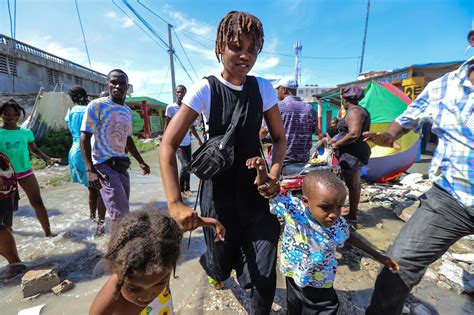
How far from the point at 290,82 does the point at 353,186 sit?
1.66 metres

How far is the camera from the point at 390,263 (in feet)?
5.38

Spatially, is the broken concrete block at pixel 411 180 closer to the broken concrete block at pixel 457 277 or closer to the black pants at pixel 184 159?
the broken concrete block at pixel 457 277

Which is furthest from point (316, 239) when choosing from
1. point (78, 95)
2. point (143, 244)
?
point (78, 95)

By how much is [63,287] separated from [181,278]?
1071 mm

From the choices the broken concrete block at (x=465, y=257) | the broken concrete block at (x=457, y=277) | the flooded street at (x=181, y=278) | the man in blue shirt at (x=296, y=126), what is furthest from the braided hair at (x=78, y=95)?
the broken concrete block at (x=465, y=257)

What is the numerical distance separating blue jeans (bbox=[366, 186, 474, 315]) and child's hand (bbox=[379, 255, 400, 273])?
0.10 feet

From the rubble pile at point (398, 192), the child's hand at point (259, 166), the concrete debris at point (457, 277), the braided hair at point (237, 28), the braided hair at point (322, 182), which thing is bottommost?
the concrete debris at point (457, 277)

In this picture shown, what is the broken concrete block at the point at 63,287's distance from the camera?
2.34m

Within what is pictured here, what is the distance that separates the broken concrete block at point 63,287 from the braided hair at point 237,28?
2523mm

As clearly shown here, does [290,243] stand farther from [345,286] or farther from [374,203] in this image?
[374,203]

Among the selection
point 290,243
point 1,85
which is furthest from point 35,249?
point 1,85

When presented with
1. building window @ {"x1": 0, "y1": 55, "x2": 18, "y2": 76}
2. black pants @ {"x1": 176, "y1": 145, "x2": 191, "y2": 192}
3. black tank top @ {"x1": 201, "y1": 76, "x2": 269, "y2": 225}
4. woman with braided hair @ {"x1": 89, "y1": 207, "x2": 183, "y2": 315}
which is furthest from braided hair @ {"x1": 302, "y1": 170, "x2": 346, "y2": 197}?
building window @ {"x1": 0, "y1": 55, "x2": 18, "y2": 76}

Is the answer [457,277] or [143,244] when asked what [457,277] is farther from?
[143,244]

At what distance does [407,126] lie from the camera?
1.88 m
